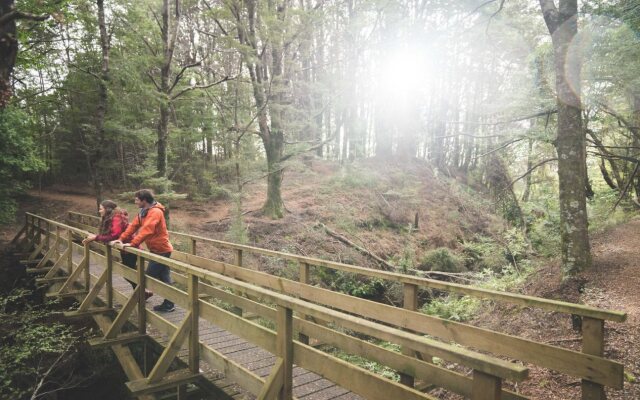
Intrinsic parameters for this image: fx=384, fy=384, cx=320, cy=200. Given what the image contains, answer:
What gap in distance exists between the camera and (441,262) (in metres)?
14.2

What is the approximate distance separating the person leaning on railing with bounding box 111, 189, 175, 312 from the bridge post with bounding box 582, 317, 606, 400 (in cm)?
560

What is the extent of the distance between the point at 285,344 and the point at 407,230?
14695 mm

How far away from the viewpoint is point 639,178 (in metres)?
13.9

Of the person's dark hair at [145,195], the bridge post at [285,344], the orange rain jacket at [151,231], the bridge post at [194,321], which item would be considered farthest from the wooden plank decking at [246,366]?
the person's dark hair at [145,195]

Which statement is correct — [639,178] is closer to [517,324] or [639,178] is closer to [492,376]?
[517,324]

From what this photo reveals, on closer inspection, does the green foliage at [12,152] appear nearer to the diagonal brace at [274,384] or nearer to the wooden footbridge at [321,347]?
the wooden footbridge at [321,347]

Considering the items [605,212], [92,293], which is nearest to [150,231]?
[92,293]

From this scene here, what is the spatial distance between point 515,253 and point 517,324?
23.4 ft

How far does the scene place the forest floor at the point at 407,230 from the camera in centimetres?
573

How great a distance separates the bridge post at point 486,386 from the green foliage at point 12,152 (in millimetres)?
16208

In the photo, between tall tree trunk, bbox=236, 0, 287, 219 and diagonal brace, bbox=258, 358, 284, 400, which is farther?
tall tree trunk, bbox=236, 0, 287, 219

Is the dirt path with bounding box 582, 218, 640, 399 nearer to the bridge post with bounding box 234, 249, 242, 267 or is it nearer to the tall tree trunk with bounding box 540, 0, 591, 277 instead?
the tall tree trunk with bounding box 540, 0, 591, 277

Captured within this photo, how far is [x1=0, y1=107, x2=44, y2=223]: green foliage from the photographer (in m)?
13.4

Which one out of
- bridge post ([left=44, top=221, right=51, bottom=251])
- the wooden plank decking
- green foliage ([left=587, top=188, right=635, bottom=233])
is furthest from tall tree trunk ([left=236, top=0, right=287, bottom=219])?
green foliage ([left=587, top=188, right=635, bottom=233])
